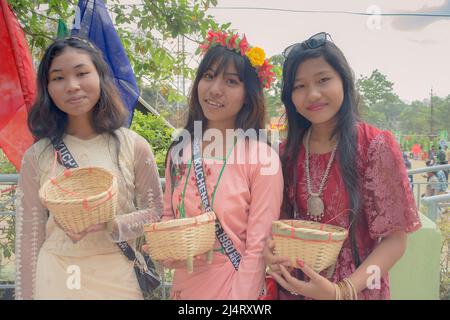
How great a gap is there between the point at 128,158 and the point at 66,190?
284mm

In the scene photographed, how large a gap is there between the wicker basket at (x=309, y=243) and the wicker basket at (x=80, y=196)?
59 centimetres

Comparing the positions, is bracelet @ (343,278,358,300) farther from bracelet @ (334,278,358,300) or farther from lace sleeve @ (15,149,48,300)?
lace sleeve @ (15,149,48,300)

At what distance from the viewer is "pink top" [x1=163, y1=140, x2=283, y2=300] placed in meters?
1.47

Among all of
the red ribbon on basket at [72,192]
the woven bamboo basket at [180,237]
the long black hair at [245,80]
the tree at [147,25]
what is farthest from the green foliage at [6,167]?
the woven bamboo basket at [180,237]

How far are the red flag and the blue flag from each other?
37 centimetres

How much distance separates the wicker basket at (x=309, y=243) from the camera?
50.1 inches

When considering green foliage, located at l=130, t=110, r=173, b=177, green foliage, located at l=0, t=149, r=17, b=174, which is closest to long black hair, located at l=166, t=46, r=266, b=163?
green foliage, located at l=130, t=110, r=173, b=177

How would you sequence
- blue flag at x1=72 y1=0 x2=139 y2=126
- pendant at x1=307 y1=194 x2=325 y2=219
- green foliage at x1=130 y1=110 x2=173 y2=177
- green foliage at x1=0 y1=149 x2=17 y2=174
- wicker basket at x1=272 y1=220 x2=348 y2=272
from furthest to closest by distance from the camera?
green foliage at x1=0 y1=149 x2=17 y2=174 → green foliage at x1=130 y1=110 x2=173 y2=177 → blue flag at x1=72 y1=0 x2=139 y2=126 → pendant at x1=307 y1=194 x2=325 y2=219 → wicker basket at x1=272 y1=220 x2=348 y2=272

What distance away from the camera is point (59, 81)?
1.62 m

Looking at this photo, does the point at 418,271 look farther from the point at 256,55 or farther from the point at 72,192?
the point at 72,192

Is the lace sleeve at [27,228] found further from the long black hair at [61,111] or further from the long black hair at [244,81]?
the long black hair at [244,81]

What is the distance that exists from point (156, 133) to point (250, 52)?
2634mm

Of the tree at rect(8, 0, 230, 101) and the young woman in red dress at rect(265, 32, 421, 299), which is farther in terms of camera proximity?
the tree at rect(8, 0, 230, 101)
